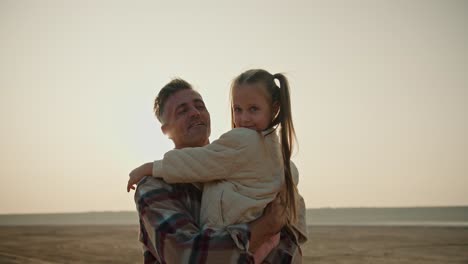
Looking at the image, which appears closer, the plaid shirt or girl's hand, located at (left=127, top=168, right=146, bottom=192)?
the plaid shirt

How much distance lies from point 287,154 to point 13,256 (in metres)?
10.5

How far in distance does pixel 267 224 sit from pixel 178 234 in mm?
471

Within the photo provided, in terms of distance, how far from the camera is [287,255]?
8.93 ft

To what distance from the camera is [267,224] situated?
8.18ft

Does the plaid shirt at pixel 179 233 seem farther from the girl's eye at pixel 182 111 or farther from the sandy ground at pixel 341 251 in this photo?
→ the sandy ground at pixel 341 251

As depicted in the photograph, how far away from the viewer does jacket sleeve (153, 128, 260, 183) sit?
8.32 ft

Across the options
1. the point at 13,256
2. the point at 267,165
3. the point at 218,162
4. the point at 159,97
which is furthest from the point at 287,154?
the point at 13,256

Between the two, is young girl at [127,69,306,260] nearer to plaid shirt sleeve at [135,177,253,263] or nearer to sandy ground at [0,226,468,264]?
plaid shirt sleeve at [135,177,253,263]

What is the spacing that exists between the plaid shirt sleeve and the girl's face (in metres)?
0.72

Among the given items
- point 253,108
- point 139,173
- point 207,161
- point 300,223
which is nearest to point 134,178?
point 139,173

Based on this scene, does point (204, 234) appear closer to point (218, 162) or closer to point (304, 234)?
point (218, 162)

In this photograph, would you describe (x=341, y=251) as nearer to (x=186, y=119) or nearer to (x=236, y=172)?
(x=186, y=119)

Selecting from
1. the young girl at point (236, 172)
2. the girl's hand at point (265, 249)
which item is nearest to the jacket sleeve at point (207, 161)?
the young girl at point (236, 172)

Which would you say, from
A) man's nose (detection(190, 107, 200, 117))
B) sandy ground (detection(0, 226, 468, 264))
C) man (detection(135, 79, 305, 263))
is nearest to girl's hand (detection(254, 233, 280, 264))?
man (detection(135, 79, 305, 263))
